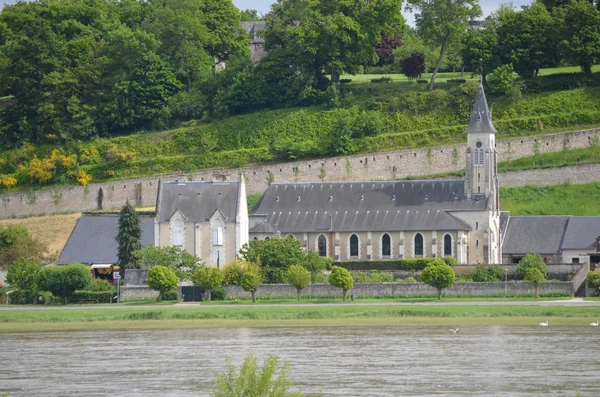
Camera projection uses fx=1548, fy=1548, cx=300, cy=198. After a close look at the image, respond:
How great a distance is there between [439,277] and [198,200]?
63.6 ft

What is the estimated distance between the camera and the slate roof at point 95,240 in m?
87.1

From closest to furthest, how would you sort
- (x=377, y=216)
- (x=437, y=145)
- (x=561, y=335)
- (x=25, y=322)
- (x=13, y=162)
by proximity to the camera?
(x=561, y=335) < (x=25, y=322) < (x=377, y=216) < (x=437, y=145) < (x=13, y=162)

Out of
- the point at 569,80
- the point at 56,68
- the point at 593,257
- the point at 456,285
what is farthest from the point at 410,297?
the point at 56,68

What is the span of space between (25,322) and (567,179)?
40202mm

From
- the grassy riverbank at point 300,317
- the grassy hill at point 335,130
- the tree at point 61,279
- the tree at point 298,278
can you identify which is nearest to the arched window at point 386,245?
the grassy hill at point 335,130

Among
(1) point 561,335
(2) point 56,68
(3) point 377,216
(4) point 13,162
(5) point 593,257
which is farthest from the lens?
(2) point 56,68

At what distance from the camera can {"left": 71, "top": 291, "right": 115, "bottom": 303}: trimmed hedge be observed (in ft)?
251

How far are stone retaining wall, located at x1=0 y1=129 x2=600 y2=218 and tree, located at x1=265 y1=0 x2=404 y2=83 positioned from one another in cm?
→ 1223

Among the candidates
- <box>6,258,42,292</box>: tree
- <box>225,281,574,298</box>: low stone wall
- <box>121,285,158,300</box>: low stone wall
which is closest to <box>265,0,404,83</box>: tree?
<box>121,285,158,300</box>: low stone wall

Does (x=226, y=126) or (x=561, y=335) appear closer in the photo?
(x=561, y=335)

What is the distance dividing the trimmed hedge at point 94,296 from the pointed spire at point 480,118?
25.4 meters

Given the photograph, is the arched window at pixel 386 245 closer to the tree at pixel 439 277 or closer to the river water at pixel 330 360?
the tree at pixel 439 277

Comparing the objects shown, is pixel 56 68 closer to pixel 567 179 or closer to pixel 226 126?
pixel 226 126

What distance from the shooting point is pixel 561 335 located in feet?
196
